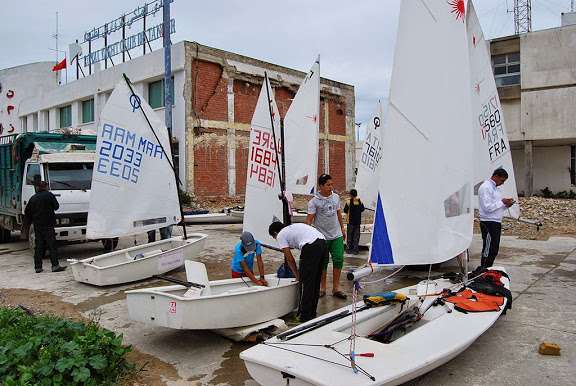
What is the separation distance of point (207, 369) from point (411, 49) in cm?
333

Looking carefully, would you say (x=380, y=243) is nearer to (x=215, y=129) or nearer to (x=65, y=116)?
(x=215, y=129)

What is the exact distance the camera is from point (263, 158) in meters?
7.02

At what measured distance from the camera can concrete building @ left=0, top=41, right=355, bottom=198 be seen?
18297 millimetres

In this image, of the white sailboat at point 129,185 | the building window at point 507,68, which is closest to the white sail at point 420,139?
the white sailboat at point 129,185

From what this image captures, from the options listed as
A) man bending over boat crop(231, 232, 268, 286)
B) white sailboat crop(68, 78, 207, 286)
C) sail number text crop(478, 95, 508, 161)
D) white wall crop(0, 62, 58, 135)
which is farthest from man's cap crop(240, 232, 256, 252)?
white wall crop(0, 62, 58, 135)

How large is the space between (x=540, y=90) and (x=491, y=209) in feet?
57.5

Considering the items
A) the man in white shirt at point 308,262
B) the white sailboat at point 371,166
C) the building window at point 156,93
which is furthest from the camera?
the building window at point 156,93

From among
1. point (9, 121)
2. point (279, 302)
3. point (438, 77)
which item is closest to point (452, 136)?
point (438, 77)

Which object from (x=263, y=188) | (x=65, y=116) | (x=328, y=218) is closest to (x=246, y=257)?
(x=328, y=218)

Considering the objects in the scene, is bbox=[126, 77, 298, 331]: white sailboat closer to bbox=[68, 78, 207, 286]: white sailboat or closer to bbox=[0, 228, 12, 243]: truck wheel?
bbox=[68, 78, 207, 286]: white sailboat

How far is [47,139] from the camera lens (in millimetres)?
10312

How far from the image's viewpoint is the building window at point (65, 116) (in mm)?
25469

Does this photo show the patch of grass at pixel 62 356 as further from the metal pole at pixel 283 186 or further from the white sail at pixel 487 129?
the white sail at pixel 487 129

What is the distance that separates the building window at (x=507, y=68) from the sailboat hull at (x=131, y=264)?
1937 cm
